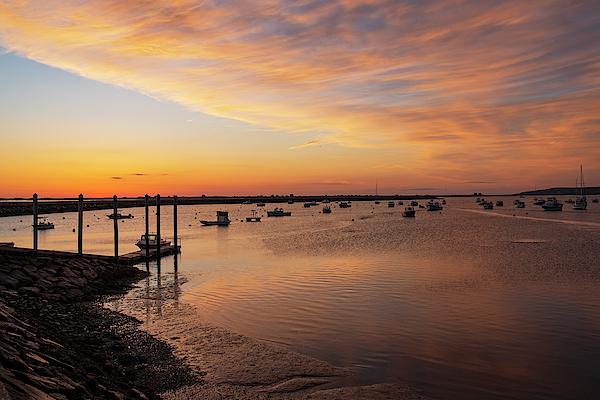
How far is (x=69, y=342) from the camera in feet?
35.5

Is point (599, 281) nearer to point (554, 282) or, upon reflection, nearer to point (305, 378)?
point (554, 282)

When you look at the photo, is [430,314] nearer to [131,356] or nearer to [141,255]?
[131,356]

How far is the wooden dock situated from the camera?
2594cm

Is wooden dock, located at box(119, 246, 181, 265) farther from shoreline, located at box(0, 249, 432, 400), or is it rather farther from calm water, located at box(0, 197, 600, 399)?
shoreline, located at box(0, 249, 432, 400)

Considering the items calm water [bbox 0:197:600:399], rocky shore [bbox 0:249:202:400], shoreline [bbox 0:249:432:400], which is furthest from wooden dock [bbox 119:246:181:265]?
shoreline [bbox 0:249:432:400]

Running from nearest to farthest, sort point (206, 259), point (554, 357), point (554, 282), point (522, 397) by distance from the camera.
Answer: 1. point (522, 397)
2. point (554, 357)
3. point (554, 282)
4. point (206, 259)

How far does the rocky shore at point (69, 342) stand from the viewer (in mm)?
6988

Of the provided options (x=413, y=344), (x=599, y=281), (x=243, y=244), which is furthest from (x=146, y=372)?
(x=243, y=244)

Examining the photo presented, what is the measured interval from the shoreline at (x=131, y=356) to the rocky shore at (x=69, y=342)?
0.03m

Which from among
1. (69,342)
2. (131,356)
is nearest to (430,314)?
(131,356)

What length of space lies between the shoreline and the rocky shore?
28 mm

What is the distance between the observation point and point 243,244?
43.5 meters

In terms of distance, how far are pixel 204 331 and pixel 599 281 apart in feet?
70.3

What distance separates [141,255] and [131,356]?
19.3 meters
